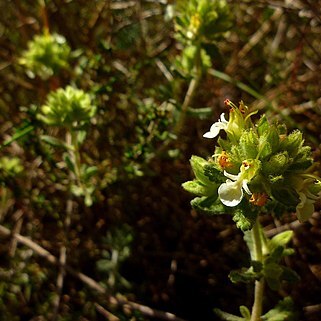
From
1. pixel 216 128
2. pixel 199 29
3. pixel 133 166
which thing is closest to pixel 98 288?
pixel 133 166

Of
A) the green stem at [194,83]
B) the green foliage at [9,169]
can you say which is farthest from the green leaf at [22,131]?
the green stem at [194,83]

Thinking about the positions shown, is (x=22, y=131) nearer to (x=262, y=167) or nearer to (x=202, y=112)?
(x=202, y=112)

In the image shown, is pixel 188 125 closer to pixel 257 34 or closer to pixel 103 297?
pixel 257 34

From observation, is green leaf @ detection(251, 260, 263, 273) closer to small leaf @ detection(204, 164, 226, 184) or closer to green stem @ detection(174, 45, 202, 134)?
small leaf @ detection(204, 164, 226, 184)

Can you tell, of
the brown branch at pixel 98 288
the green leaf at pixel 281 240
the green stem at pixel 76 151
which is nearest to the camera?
the green leaf at pixel 281 240

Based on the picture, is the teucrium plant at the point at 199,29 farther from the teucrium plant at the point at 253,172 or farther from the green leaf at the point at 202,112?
the teucrium plant at the point at 253,172

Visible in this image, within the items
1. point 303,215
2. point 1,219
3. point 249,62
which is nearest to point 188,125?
point 249,62

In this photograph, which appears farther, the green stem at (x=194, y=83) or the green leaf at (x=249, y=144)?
the green stem at (x=194, y=83)
